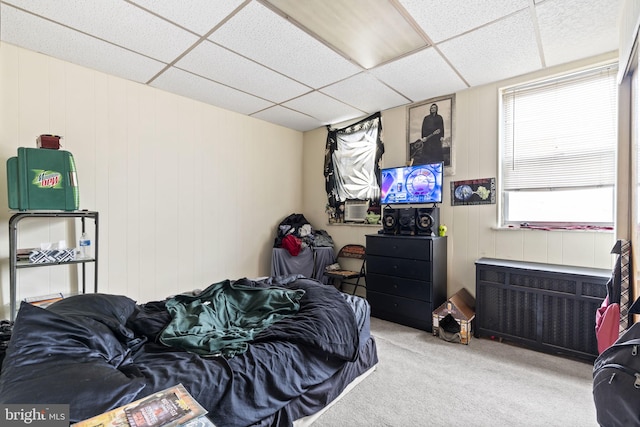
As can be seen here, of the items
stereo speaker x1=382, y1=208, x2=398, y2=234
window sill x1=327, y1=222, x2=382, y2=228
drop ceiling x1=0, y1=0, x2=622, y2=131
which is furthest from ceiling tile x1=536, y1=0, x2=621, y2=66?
window sill x1=327, y1=222, x2=382, y2=228

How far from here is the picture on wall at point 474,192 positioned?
2.98 metres

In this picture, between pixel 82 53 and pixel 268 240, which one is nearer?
Answer: pixel 82 53

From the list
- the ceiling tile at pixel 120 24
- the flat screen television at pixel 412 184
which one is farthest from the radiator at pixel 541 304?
the ceiling tile at pixel 120 24

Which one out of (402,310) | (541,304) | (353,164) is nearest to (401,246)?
(402,310)

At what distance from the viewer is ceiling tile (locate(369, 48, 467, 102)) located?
2.53 meters

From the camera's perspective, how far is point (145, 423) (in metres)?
0.78

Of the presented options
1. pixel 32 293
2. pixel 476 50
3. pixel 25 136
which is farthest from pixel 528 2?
pixel 32 293

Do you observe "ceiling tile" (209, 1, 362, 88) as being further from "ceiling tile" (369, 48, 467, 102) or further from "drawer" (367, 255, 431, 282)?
"drawer" (367, 255, 431, 282)

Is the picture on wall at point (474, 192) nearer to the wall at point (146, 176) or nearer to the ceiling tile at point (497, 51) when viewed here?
the ceiling tile at point (497, 51)

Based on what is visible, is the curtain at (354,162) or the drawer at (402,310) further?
the curtain at (354,162)

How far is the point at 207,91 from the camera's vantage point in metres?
3.16

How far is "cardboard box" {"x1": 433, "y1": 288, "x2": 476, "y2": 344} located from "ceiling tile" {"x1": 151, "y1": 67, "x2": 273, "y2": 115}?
292cm

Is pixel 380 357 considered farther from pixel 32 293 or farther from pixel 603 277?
pixel 32 293

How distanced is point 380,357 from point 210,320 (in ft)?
4.64
